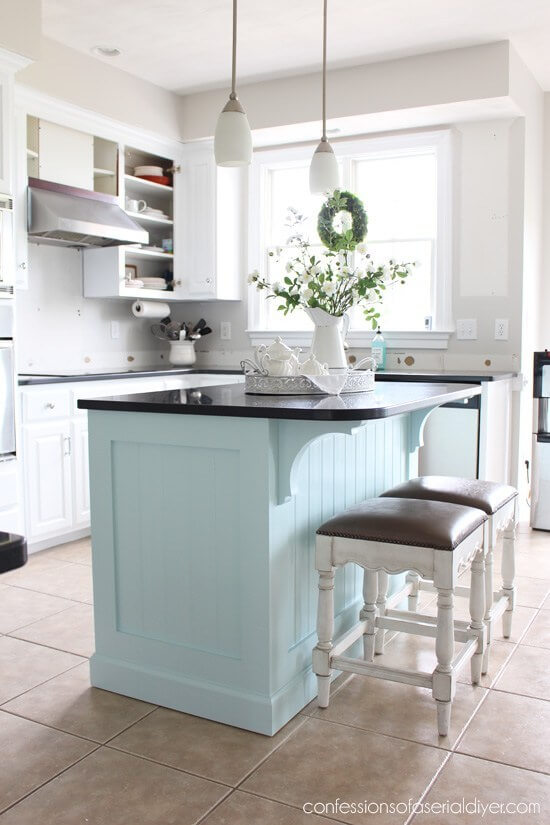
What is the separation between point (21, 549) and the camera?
1.01 m

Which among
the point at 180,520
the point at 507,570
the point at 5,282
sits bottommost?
the point at 507,570

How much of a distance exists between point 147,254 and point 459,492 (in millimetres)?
3123

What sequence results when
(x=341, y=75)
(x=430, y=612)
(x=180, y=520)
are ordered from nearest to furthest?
(x=180, y=520) < (x=430, y=612) < (x=341, y=75)

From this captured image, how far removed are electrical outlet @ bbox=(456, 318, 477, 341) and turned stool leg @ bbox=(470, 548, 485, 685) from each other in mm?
2520

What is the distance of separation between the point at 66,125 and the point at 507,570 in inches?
130

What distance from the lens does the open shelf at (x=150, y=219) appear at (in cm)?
493

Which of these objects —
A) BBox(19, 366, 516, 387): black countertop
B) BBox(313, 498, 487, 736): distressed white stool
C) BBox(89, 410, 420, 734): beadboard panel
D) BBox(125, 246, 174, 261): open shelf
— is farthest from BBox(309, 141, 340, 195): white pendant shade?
BBox(125, 246, 174, 261): open shelf

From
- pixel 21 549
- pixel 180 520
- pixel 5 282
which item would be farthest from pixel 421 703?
pixel 5 282

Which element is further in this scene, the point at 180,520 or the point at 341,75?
the point at 341,75

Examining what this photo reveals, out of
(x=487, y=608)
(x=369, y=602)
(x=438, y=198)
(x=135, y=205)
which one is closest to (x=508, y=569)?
(x=487, y=608)

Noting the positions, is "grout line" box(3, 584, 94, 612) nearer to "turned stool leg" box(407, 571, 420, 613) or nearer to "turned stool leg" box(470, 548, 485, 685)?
"turned stool leg" box(407, 571, 420, 613)

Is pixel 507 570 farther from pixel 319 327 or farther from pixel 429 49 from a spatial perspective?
pixel 429 49

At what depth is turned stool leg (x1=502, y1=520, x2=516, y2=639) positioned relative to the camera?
2785 millimetres

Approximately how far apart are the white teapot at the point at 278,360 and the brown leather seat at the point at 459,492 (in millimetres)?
537
